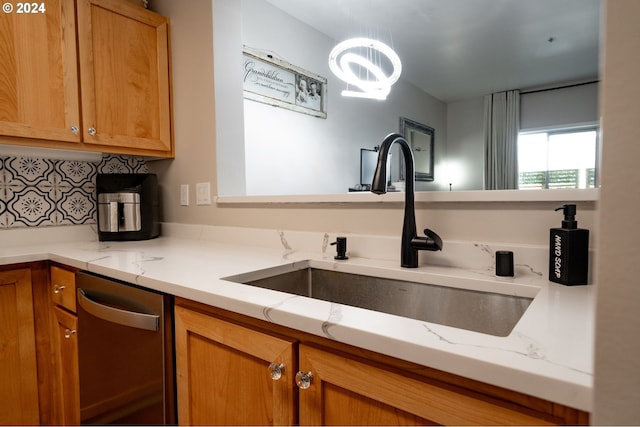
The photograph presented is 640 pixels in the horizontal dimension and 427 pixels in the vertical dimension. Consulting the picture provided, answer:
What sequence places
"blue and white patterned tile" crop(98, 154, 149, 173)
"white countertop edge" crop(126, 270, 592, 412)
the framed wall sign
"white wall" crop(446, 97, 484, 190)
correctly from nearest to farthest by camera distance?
"white countertop edge" crop(126, 270, 592, 412)
"blue and white patterned tile" crop(98, 154, 149, 173)
the framed wall sign
"white wall" crop(446, 97, 484, 190)

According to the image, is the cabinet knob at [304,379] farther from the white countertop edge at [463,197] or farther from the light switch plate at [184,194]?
the light switch plate at [184,194]

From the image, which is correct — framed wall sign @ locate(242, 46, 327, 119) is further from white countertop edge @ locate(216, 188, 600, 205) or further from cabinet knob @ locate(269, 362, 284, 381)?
cabinet knob @ locate(269, 362, 284, 381)

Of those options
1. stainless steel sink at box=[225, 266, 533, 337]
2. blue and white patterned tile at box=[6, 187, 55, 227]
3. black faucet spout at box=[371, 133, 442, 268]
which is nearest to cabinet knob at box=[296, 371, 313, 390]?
stainless steel sink at box=[225, 266, 533, 337]

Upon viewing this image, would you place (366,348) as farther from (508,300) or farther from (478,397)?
(508,300)

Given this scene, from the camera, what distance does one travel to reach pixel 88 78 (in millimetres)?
1572

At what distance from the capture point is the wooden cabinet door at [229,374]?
2.22 ft

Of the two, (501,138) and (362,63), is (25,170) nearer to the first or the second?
(362,63)

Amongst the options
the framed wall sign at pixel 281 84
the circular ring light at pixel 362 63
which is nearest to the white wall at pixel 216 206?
the framed wall sign at pixel 281 84

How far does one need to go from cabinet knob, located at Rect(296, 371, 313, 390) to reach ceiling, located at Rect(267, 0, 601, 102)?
2.76 m

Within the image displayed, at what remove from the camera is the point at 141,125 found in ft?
5.77

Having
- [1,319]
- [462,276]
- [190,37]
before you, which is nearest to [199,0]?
[190,37]

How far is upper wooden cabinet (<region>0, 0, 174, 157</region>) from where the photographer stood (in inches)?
55.1

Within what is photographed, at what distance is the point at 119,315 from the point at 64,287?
18.1 inches

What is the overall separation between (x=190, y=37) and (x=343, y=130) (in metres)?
1.87
